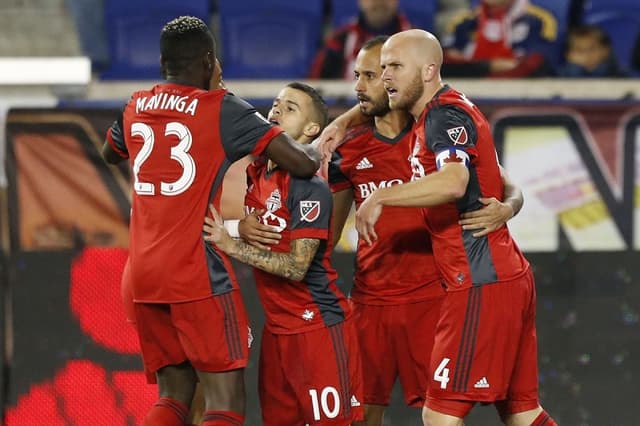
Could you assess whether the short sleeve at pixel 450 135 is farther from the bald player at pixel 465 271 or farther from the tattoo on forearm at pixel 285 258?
the tattoo on forearm at pixel 285 258

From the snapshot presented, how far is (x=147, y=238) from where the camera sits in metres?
4.04

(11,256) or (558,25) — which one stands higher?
(558,25)

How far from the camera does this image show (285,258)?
405 centimetres

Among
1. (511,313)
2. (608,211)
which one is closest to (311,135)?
(511,313)

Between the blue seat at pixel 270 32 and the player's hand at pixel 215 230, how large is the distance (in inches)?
147

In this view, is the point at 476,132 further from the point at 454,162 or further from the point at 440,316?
the point at 440,316

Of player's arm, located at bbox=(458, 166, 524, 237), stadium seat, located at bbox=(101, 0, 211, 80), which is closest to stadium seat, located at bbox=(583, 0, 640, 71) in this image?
stadium seat, located at bbox=(101, 0, 211, 80)

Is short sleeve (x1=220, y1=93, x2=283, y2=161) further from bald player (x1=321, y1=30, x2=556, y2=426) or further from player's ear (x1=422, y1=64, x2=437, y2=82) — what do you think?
player's ear (x1=422, y1=64, x2=437, y2=82)

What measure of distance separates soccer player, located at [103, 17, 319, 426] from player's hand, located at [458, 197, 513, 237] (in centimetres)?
65

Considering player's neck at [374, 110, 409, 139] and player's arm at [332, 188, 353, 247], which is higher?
player's neck at [374, 110, 409, 139]

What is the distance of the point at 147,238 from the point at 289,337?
0.66 metres

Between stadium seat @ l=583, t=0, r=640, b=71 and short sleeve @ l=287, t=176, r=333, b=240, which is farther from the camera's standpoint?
stadium seat @ l=583, t=0, r=640, b=71

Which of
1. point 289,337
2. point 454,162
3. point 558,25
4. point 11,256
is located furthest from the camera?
point 558,25

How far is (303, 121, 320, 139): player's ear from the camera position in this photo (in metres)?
4.33
